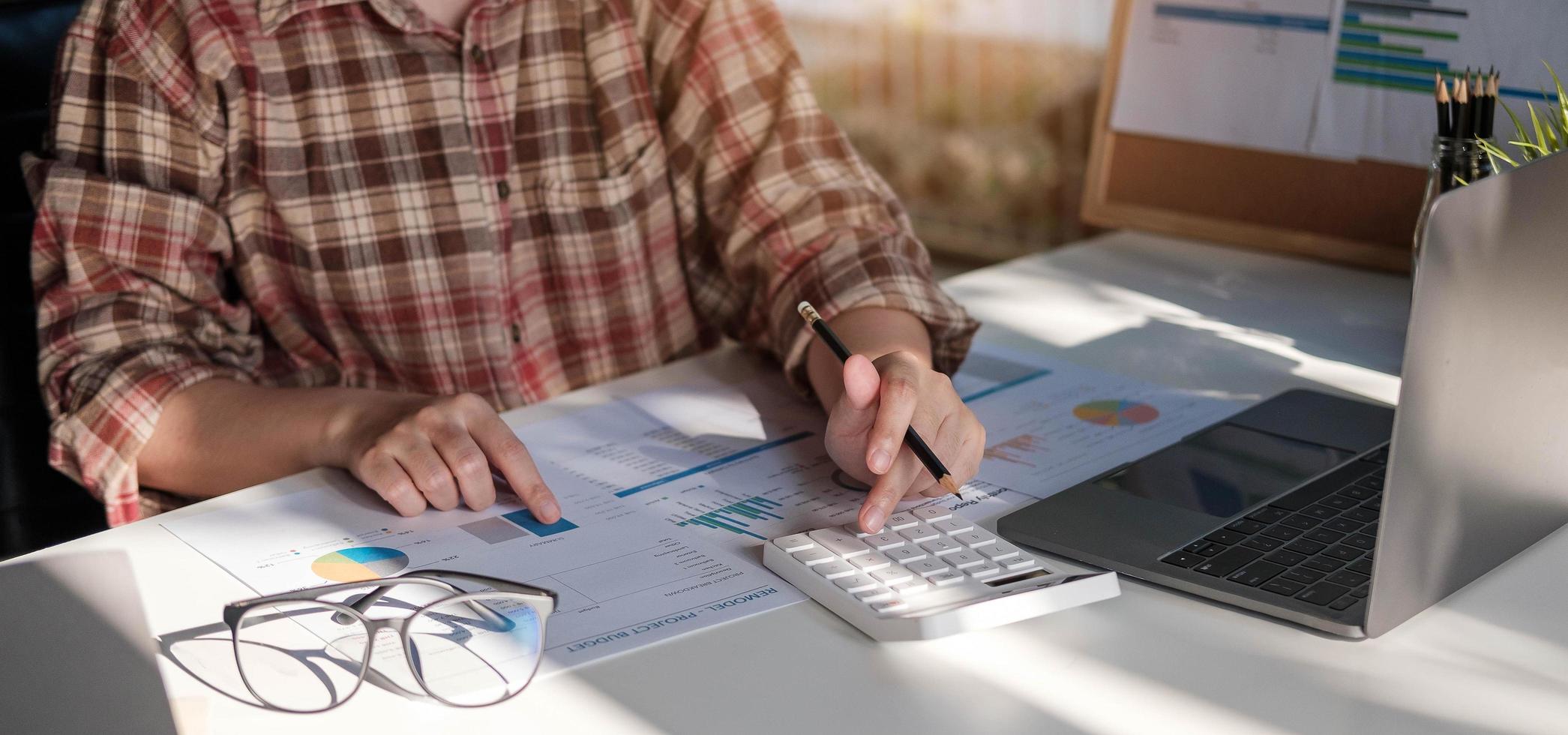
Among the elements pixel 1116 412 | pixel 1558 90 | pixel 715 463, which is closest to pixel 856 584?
pixel 715 463

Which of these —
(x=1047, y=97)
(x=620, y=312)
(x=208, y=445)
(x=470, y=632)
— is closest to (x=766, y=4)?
(x=620, y=312)

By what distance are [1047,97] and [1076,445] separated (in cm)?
181

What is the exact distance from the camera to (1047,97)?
8.63ft

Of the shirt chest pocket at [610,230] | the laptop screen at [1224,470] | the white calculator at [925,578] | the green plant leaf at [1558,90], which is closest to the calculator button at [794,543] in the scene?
the white calculator at [925,578]

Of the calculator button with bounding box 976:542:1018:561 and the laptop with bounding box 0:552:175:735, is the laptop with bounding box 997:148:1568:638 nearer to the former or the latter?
the calculator button with bounding box 976:542:1018:561

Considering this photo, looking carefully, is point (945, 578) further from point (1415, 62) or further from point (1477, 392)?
point (1415, 62)

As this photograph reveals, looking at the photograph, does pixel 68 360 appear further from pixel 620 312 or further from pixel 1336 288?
pixel 1336 288

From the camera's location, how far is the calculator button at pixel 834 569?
28.7 inches

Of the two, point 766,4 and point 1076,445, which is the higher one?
point 766,4

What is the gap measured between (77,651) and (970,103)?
2376 millimetres

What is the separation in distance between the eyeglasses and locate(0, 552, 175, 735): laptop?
0.05 meters

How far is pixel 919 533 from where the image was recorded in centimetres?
78

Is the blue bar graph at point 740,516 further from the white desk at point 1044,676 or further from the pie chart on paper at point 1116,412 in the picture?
the pie chart on paper at point 1116,412

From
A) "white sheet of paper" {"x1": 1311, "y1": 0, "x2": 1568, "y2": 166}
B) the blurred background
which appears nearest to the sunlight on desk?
"white sheet of paper" {"x1": 1311, "y1": 0, "x2": 1568, "y2": 166}
